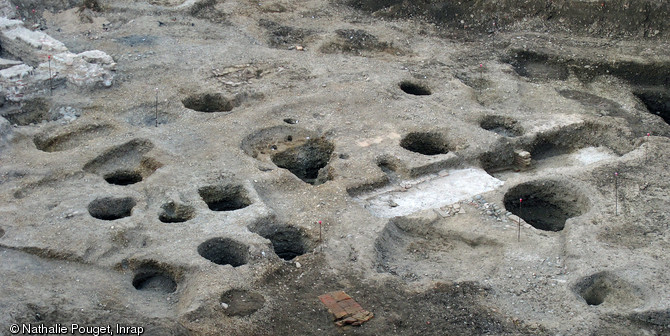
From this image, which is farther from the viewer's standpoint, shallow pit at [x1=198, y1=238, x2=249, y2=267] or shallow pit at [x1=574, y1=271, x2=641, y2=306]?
shallow pit at [x1=198, y1=238, x2=249, y2=267]

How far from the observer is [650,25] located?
55.7ft

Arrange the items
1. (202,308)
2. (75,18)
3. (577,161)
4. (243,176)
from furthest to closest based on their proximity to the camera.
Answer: (75,18), (577,161), (243,176), (202,308)

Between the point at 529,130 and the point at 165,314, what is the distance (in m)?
7.72

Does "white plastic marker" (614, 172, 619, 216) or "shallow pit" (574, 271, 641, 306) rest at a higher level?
"white plastic marker" (614, 172, 619, 216)

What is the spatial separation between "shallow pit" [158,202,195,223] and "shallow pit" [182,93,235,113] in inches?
149

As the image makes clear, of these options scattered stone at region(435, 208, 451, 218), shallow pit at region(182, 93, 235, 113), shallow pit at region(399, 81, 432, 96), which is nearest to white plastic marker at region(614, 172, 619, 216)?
scattered stone at region(435, 208, 451, 218)

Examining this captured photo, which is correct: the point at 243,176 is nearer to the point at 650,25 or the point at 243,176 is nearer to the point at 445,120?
the point at 445,120

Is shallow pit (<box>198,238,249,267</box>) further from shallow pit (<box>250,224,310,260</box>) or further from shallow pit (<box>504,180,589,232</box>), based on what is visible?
shallow pit (<box>504,180,589,232</box>)

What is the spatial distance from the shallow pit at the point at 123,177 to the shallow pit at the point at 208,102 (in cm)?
254

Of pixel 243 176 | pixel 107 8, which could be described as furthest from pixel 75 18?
pixel 243 176

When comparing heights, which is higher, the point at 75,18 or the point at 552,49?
the point at 552,49

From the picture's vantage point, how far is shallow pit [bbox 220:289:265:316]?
884 centimetres

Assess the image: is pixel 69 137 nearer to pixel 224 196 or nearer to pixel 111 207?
pixel 111 207

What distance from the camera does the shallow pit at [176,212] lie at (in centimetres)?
1078
